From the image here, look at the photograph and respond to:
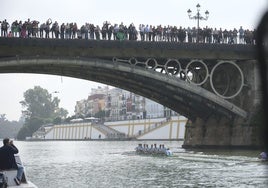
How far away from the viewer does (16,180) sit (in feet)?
42.8

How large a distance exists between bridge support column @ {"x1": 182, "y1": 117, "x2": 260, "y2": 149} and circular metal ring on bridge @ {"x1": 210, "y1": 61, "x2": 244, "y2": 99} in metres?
2.53

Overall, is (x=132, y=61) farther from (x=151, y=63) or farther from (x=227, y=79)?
(x=227, y=79)

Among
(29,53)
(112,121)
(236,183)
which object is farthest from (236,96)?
(112,121)

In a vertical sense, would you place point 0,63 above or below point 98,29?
below

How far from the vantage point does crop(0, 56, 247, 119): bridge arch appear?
33.7 m

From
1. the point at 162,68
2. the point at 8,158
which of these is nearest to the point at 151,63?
the point at 162,68

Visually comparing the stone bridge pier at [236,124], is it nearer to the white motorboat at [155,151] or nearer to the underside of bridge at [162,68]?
the underside of bridge at [162,68]

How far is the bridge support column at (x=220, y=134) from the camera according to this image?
38.8 meters

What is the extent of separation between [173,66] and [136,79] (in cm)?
400

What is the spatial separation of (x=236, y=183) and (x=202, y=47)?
21387mm

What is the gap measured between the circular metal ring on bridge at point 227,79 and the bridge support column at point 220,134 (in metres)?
2.53

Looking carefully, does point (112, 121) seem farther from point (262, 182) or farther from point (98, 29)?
point (262, 182)

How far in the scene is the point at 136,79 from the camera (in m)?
37.5

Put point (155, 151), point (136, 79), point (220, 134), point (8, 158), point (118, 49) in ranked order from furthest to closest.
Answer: point (155, 151), point (220, 134), point (136, 79), point (118, 49), point (8, 158)
